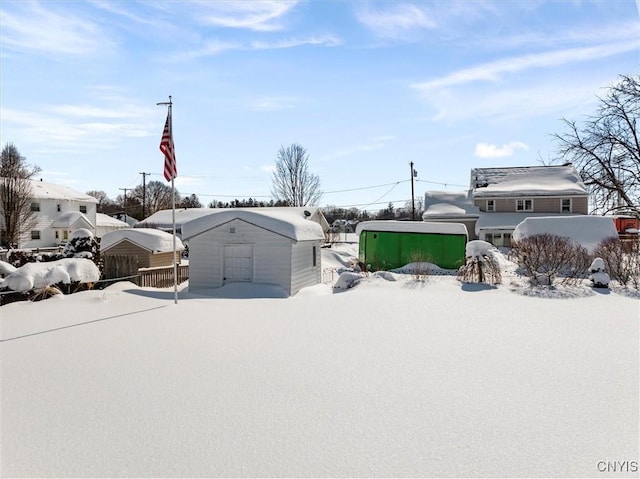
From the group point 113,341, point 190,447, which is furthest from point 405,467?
point 113,341

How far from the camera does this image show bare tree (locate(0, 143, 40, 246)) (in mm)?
38250

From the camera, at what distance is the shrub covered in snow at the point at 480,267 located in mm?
15750

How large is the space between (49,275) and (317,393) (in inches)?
403

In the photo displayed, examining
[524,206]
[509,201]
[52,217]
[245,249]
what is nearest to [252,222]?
[245,249]

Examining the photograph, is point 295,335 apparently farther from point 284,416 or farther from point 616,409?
point 616,409

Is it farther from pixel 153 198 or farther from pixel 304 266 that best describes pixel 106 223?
pixel 304 266

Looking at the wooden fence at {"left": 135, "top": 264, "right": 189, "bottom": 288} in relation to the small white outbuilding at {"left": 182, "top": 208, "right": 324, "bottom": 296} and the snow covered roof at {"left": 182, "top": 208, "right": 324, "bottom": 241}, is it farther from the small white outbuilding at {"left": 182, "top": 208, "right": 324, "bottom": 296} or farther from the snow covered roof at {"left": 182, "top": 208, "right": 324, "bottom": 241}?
the snow covered roof at {"left": 182, "top": 208, "right": 324, "bottom": 241}

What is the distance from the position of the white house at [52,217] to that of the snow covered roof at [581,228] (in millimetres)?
41999

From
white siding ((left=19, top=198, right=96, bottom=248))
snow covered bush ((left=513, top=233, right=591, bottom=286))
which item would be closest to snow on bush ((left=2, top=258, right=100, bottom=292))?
snow covered bush ((left=513, top=233, right=591, bottom=286))

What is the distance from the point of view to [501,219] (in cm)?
3578

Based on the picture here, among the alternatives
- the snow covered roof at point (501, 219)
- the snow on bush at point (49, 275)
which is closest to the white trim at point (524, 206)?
the snow covered roof at point (501, 219)

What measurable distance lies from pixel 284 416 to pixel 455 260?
19838 mm

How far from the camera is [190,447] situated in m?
4.46

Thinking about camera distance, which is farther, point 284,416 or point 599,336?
point 599,336
